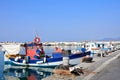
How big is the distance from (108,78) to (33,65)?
80.3ft

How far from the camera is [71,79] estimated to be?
60.0 feet

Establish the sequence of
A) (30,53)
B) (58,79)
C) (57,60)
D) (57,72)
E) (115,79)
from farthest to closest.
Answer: (30,53) < (57,60) < (57,72) < (58,79) < (115,79)

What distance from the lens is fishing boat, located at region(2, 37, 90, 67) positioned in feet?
130

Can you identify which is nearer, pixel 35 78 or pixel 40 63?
pixel 35 78

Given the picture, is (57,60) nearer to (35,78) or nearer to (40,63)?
(40,63)

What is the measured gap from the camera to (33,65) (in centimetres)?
4112

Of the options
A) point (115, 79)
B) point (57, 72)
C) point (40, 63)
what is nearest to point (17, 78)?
point (40, 63)

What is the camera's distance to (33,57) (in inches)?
1658

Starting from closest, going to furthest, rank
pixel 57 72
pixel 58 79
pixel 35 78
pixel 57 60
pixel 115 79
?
pixel 115 79 → pixel 58 79 → pixel 57 72 → pixel 35 78 → pixel 57 60

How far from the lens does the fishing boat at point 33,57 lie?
39703 mm

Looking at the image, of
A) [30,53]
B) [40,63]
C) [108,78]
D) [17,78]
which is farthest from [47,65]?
[108,78]

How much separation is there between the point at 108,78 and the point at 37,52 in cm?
2485

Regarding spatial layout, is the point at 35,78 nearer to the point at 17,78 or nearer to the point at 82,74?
the point at 17,78

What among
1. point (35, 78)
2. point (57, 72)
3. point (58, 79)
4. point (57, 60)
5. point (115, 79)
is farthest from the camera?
point (57, 60)
